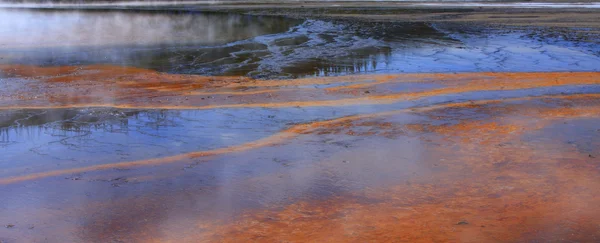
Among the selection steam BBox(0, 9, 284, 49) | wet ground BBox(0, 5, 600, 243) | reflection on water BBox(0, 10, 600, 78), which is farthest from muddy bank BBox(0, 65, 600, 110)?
steam BBox(0, 9, 284, 49)

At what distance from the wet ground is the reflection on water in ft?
0.65

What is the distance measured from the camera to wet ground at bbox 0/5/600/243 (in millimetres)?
4723

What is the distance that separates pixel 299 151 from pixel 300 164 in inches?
19.0

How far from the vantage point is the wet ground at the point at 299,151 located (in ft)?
15.5

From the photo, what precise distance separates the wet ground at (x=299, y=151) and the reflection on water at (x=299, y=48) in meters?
0.20

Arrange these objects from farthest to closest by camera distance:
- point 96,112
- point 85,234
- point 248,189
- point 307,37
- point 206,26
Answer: point 206,26, point 307,37, point 96,112, point 248,189, point 85,234

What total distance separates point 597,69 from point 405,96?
567 centimetres

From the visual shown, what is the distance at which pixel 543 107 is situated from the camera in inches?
350

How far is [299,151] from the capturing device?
6711 mm

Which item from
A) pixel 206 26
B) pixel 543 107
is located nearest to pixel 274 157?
pixel 543 107

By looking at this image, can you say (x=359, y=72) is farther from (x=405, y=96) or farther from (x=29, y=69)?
(x=29, y=69)

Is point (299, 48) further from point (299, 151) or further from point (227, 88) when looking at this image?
point (299, 151)

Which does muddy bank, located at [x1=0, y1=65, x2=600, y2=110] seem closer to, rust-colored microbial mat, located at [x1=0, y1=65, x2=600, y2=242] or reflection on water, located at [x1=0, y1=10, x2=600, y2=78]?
rust-colored microbial mat, located at [x1=0, y1=65, x2=600, y2=242]

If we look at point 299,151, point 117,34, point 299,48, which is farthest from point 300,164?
point 117,34
